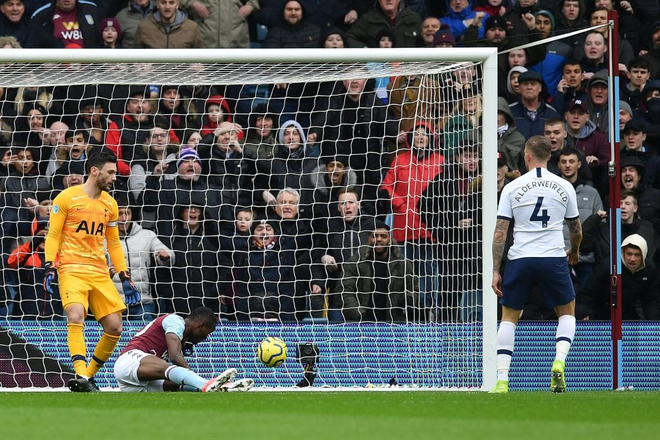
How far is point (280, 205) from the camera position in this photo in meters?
12.5

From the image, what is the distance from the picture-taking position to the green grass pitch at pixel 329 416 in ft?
20.4

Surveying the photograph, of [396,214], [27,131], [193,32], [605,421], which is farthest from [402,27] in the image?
[605,421]

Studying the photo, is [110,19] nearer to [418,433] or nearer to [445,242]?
[445,242]

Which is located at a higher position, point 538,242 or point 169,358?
point 538,242

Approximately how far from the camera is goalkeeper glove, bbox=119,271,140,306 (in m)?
10.4

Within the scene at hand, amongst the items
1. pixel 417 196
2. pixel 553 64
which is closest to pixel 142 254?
pixel 417 196

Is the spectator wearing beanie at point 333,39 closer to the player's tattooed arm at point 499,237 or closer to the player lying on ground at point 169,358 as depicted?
the player lying on ground at point 169,358

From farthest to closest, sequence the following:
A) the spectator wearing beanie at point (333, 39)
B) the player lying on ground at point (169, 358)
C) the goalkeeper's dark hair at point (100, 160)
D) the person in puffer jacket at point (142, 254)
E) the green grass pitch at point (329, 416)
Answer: the spectator wearing beanie at point (333, 39), the person in puffer jacket at point (142, 254), the goalkeeper's dark hair at point (100, 160), the player lying on ground at point (169, 358), the green grass pitch at point (329, 416)

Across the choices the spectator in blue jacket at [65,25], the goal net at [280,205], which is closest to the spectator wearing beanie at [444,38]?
the goal net at [280,205]

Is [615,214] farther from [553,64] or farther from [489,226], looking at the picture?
[553,64]

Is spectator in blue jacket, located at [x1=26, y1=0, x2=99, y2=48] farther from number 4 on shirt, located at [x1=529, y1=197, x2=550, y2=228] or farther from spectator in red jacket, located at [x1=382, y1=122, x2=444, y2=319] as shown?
number 4 on shirt, located at [x1=529, y1=197, x2=550, y2=228]

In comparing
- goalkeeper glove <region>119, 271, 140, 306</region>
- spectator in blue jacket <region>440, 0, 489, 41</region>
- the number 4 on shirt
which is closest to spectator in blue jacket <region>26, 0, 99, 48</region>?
goalkeeper glove <region>119, 271, 140, 306</region>

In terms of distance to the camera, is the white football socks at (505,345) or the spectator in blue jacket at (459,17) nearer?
the white football socks at (505,345)

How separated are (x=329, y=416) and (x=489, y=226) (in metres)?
4.13
